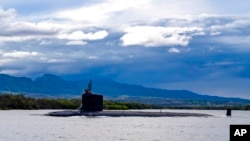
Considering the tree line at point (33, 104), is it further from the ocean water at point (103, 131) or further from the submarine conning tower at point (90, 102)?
the submarine conning tower at point (90, 102)

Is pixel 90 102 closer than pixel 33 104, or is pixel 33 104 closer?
pixel 90 102

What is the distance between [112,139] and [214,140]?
10.8m

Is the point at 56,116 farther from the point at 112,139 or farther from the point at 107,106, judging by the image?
the point at 107,106

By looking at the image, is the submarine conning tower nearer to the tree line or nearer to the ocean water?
the ocean water

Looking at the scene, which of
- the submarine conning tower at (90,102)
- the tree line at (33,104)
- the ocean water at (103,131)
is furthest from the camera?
the tree line at (33,104)

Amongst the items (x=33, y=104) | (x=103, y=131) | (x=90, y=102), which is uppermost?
(x=33, y=104)

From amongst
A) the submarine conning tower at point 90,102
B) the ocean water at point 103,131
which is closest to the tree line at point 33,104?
the ocean water at point 103,131

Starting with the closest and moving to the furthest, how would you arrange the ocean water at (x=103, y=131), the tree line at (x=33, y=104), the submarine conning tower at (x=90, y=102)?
the ocean water at (x=103, y=131) → the submarine conning tower at (x=90, y=102) → the tree line at (x=33, y=104)

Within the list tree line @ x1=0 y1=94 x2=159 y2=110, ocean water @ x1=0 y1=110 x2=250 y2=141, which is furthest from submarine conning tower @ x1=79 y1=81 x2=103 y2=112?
tree line @ x1=0 y1=94 x2=159 y2=110

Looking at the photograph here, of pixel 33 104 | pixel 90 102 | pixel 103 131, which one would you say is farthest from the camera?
pixel 33 104

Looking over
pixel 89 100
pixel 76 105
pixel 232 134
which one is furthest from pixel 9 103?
pixel 232 134

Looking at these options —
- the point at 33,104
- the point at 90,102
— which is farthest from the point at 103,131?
the point at 33,104

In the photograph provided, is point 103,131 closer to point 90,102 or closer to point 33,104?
point 90,102

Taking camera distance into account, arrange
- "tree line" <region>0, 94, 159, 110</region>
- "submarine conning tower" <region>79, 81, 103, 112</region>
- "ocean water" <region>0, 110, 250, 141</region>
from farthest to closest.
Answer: "tree line" <region>0, 94, 159, 110</region> < "submarine conning tower" <region>79, 81, 103, 112</region> < "ocean water" <region>0, 110, 250, 141</region>
